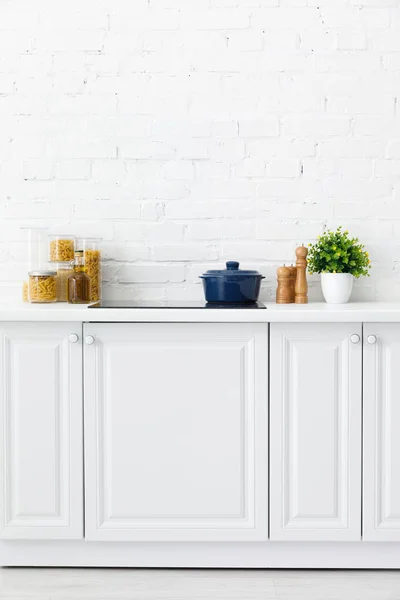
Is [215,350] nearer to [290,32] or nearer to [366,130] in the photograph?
[366,130]

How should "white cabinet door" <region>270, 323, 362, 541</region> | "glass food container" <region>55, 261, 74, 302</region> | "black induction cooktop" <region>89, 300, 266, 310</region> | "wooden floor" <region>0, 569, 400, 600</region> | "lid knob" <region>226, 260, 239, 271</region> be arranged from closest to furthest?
"wooden floor" <region>0, 569, 400, 600</region> < "white cabinet door" <region>270, 323, 362, 541</region> < "black induction cooktop" <region>89, 300, 266, 310</region> < "lid knob" <region>226, 260, 239, 271</region> < "glass food container" <region>55, 261, 74, 302</region>

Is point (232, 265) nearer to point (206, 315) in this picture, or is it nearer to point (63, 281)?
point (206, 315)

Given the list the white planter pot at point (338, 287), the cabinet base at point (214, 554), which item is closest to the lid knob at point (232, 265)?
the white planter pot at point (338, 287)

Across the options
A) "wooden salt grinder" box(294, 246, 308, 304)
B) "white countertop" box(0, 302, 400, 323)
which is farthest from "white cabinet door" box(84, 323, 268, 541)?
"wooden salt grinder" box(294, 246, 308, 304)

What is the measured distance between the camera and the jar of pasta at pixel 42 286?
8.80ft

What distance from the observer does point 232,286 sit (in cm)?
257

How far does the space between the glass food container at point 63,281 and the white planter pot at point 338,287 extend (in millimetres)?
967

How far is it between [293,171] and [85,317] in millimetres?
1060

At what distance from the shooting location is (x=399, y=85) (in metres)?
2.85

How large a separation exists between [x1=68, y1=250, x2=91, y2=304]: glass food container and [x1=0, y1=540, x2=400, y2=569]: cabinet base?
854 millimetres

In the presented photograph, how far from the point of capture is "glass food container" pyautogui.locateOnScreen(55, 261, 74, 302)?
2762mm

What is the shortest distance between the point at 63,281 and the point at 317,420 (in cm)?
110

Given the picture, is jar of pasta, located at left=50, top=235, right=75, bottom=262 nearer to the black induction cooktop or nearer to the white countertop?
the black induction cooktop

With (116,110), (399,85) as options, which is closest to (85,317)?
(116,110)
